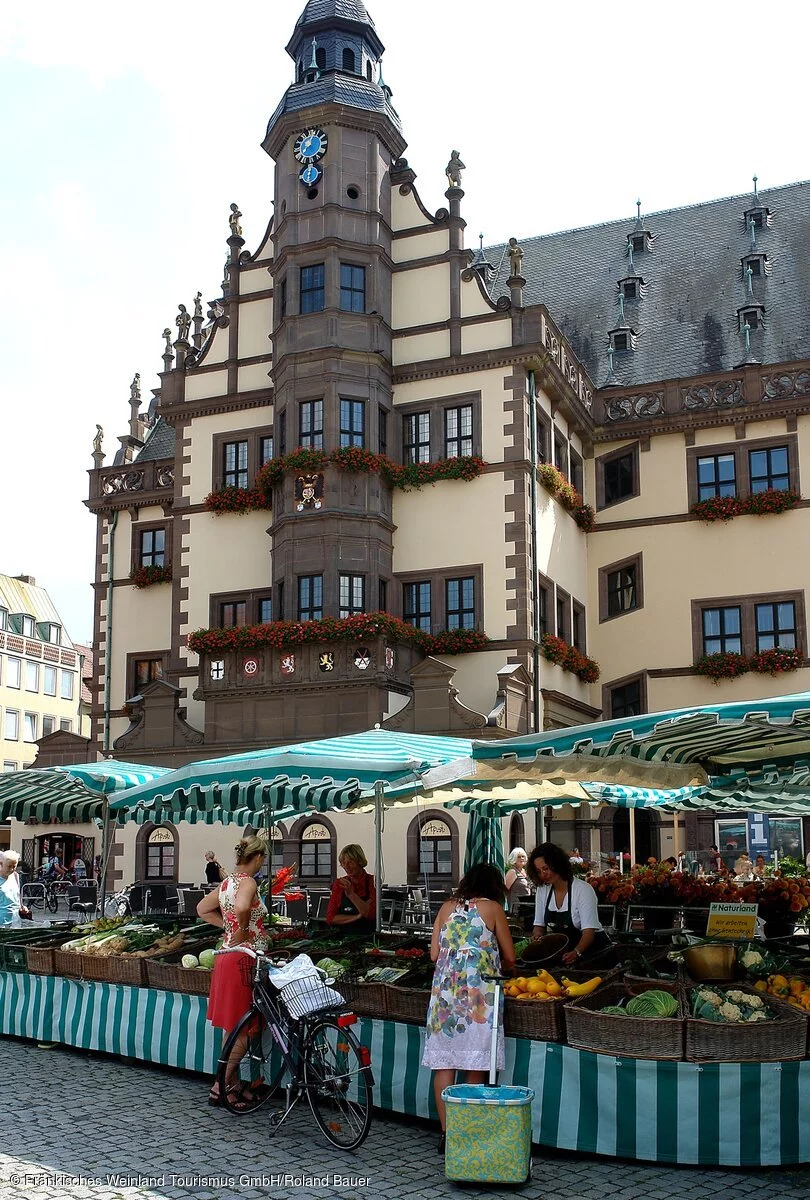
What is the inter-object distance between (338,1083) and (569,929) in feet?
8.30

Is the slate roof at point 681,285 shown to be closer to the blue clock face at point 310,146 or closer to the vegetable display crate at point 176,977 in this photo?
the blue clock face at point 310,146

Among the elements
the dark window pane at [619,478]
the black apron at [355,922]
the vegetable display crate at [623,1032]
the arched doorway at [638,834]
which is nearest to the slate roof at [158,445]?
the dark window pane at [619,478]

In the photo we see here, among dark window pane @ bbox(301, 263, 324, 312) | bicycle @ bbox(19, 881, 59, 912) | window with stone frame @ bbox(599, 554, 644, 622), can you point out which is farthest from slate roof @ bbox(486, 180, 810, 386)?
bicycle @ bbox(19, 881, 59, 912)

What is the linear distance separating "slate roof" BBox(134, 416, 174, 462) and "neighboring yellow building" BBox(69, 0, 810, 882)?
264cm

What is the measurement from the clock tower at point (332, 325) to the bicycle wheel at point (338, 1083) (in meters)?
17.6

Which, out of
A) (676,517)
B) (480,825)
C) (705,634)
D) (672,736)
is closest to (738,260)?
(676,517)

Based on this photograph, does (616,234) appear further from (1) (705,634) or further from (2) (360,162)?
(1) (705,634)

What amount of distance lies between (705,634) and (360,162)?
1323 centimetres

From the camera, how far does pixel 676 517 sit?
29312mm

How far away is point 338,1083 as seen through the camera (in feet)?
26.7

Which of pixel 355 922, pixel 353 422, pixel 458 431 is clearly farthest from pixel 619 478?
pixel 355 922

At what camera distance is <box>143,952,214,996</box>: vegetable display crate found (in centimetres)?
1023

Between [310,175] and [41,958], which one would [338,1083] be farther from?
[310,175]

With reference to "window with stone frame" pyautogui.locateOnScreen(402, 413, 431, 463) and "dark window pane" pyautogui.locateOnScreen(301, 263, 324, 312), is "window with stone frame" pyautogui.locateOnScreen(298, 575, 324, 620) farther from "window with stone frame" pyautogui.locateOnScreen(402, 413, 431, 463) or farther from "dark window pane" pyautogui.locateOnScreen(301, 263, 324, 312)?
"dark window pane" pyautogui.locateOnScreen(301, 263, 324, 312)
